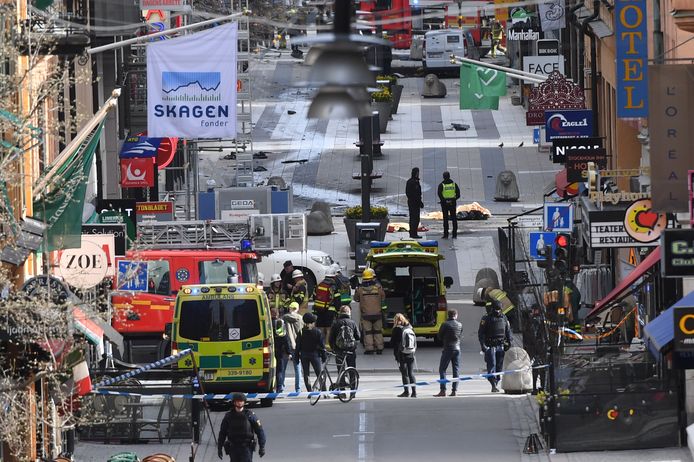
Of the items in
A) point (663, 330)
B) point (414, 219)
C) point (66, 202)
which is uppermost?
point (66, 202)

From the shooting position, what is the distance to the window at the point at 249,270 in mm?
31781

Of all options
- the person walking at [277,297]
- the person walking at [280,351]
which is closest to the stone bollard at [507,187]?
the person walking at [277,297]

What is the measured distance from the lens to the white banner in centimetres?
4544

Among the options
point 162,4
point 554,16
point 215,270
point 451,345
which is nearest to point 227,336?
point 451,345

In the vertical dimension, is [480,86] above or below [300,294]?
above

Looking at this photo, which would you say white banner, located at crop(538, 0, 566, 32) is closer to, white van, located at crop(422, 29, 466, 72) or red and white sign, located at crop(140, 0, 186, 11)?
red and white sign, located at crop(140, 0, 186, 11)

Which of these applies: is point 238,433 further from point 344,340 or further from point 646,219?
point 646,219

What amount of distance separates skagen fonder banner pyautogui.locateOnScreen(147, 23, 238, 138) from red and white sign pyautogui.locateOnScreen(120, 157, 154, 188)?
778cm

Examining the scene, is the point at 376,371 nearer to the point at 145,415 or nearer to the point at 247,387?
the point at 247,387

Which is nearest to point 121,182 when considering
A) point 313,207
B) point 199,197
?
point 199,197

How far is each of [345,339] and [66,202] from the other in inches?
263

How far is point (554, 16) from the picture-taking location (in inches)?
1807

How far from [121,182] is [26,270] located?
16.9 metres

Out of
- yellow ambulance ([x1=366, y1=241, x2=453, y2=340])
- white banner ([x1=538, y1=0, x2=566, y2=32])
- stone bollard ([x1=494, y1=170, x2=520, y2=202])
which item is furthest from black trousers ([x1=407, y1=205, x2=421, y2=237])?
yellow ambulance ([x1=366, y1=241, x2=453, y2=340])
